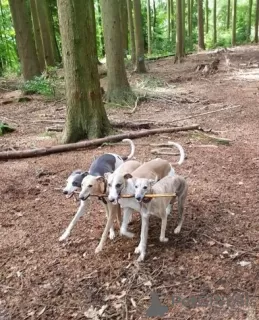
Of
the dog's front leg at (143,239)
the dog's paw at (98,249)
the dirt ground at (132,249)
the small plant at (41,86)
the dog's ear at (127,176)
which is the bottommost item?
the dirt ground at (132,249)

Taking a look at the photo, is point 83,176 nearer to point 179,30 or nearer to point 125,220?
point 125,220

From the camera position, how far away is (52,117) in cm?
1062

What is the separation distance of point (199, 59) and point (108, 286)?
19.3 m

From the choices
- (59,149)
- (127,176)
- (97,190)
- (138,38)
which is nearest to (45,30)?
(138,38)

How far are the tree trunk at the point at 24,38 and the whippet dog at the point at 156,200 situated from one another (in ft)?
→ 39.5

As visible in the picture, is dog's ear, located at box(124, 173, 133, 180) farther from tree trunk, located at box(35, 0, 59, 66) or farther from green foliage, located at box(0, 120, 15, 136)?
tree trunk, located at box(35, 0, 59, 66)

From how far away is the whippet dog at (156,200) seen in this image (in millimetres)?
3836

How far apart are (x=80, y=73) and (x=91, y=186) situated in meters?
3.99

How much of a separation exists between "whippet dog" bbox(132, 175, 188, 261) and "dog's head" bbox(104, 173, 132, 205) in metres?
0.12

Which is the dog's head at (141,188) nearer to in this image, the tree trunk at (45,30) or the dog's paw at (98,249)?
the dog's paw at (98,249)

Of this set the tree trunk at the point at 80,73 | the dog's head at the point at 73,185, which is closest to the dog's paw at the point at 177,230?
the dog's head at the point at 73,185

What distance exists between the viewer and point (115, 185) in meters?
3.82

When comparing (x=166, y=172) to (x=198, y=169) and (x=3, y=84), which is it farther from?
(x=3, y=84)

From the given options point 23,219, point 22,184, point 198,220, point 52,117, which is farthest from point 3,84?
point 198,220
